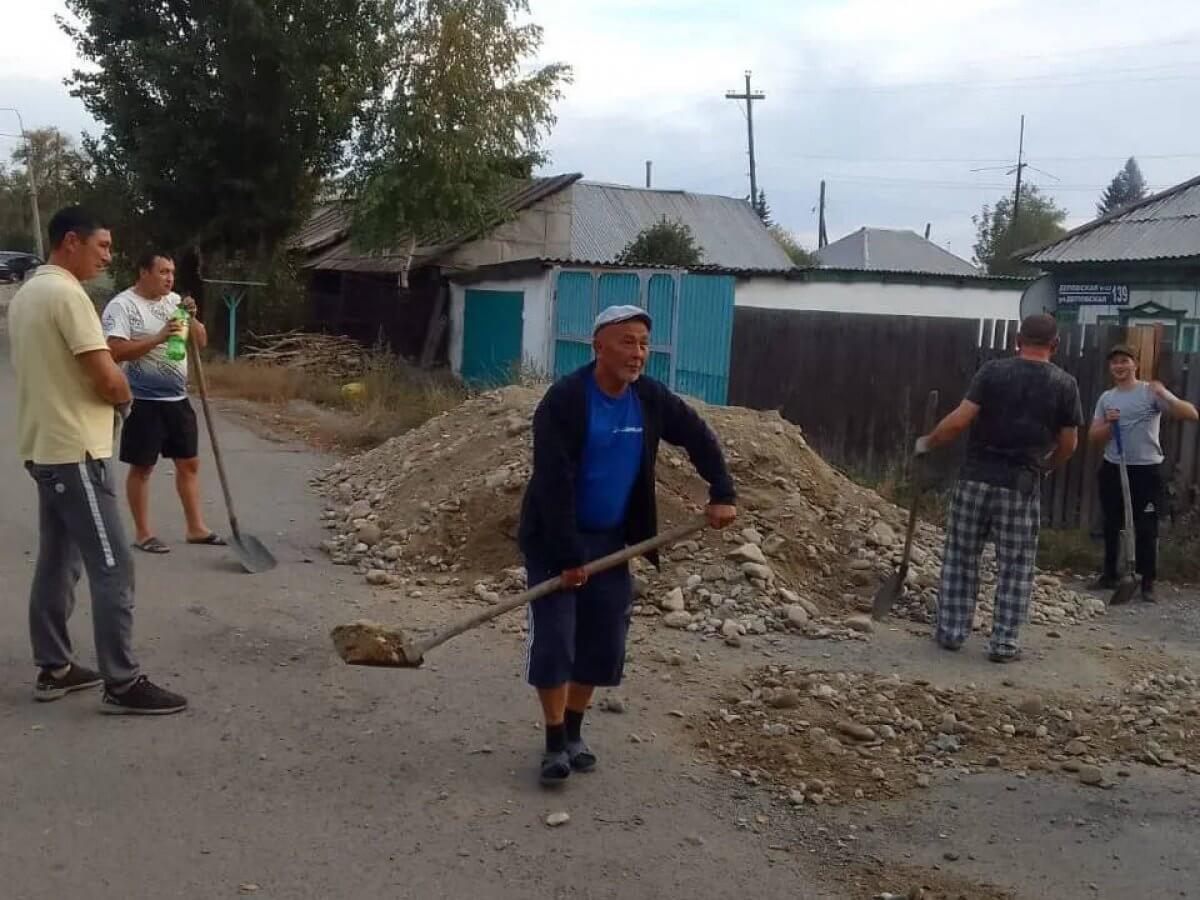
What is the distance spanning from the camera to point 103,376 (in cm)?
468

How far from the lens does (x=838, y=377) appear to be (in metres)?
11.7

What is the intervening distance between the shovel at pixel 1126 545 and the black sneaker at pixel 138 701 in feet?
18.5

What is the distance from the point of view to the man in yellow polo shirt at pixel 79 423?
467 cm

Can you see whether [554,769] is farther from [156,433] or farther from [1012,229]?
[1012,229]

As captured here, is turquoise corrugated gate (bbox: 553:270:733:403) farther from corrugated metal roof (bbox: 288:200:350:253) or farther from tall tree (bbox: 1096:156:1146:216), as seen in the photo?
tall tree (bbox: 1096:156:1146:216)

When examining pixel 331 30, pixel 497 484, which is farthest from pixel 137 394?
pixel 331 30

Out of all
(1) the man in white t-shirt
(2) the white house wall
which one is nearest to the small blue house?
(2) the white house wall

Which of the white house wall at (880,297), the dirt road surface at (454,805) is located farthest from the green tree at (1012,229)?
the dirt road surface at (454,805)

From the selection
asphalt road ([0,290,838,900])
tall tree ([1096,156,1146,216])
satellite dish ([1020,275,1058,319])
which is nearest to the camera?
asphalt road ([0,290,838,900])

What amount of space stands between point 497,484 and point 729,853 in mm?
4321

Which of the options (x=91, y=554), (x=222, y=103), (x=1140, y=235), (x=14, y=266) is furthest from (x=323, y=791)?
(x=14, y=266)

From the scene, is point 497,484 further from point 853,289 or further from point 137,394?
point 853,289

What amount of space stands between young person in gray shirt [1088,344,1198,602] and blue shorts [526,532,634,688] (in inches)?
184

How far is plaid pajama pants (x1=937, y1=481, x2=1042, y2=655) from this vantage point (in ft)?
20.7
